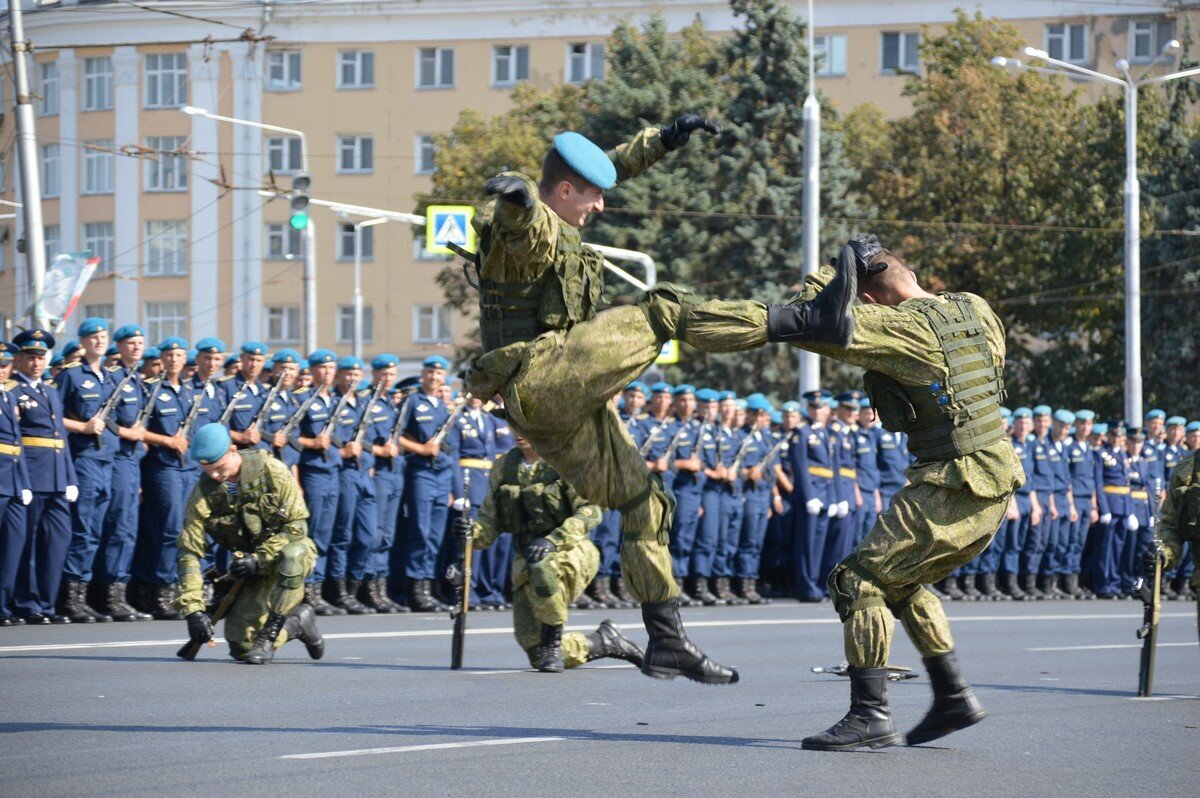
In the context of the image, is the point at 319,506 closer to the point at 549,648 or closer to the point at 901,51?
the point at 549,648

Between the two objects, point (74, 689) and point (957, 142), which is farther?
point (957, 142)

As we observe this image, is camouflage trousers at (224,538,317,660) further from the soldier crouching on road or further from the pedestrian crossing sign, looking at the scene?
the pedestrian crossing sign

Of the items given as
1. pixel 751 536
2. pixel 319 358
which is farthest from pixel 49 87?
pixel 319 358

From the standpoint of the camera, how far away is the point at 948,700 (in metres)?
7.95

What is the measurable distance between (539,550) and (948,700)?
377 cm

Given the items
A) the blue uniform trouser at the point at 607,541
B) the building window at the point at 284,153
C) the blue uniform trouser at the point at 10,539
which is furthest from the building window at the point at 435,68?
the blue uniform trouser at the point at 10,539

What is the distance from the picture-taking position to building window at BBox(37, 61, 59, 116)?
2271 inches

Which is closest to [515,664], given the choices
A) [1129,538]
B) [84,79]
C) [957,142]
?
[1129,538]

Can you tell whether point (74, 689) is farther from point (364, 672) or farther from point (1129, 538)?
point (1129, 538)

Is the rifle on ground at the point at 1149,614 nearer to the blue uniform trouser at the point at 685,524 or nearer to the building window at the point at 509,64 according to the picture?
the blue uniform trouser at the point at 685,524

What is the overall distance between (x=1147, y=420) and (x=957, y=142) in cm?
1927

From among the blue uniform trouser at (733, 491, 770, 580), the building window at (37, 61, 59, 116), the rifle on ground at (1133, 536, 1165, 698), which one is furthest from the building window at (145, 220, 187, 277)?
the rifle on ground at (1133, 536, 1165, 698)

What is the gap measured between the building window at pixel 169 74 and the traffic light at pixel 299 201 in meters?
27.8

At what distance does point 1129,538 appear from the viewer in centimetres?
2452
